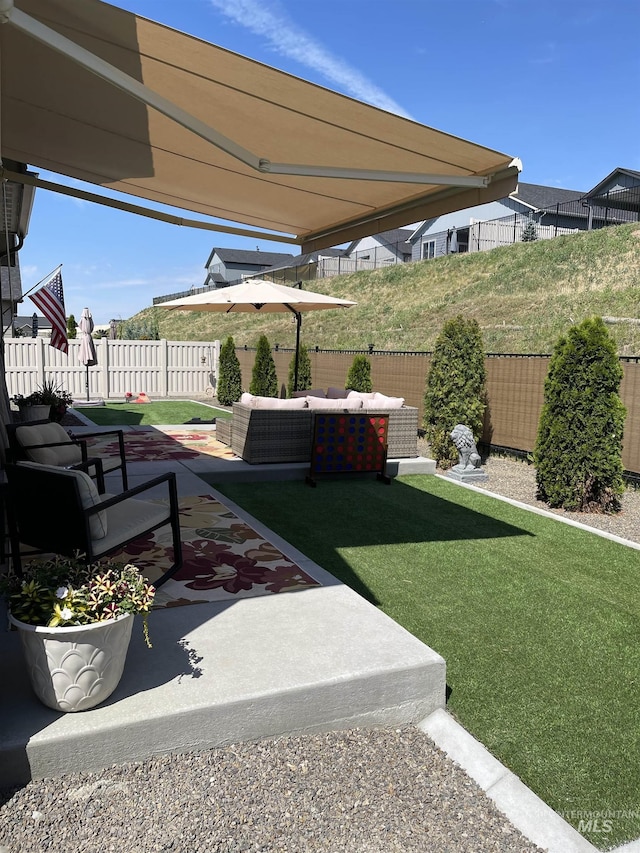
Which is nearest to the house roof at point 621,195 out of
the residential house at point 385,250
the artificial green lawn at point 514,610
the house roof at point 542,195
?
the house roof at point 542,195

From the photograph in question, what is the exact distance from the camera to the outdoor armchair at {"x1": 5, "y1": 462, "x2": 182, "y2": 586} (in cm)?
306

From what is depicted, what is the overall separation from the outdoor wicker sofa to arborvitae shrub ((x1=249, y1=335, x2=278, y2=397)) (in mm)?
7353

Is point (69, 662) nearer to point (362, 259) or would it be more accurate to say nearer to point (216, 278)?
point (362, 259)

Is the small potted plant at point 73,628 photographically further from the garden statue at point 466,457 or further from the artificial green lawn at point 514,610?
the garden statue at point 466,457

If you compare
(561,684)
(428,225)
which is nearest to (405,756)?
(561,684)

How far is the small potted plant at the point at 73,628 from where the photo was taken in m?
2.35

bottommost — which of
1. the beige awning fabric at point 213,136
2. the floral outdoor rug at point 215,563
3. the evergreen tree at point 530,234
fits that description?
the floral outdoor rug at point 215,563

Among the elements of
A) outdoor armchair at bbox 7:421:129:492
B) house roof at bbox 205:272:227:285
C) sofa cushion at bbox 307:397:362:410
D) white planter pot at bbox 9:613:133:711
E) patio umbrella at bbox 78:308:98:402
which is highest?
house roof at bbox 205:272:227:285

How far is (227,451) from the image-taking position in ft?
29.0

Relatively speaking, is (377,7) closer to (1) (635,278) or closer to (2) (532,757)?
(2) (532,757)

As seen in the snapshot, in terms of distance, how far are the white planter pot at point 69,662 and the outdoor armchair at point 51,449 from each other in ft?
7.56

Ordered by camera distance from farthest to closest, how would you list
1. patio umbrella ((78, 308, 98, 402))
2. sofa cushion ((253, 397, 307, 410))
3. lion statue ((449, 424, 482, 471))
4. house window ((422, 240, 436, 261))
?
house window ((422, 240, 436, 261))
patio umbrella ((78, 308, 98, 402))
lion statue ((449, 424, 482, 471))
sofa cushion ((253, 397, 307, 410))

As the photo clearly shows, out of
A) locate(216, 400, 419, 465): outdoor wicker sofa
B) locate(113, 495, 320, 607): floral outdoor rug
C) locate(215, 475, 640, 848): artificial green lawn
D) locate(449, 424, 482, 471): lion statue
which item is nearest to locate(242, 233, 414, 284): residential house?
locate(216, 400, 419, 465): outdoor wicker sofa

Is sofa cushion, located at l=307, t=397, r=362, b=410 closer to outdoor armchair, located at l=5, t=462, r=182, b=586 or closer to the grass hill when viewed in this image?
outdoor armchair, located at l=5, t=462, r=182, b=586
